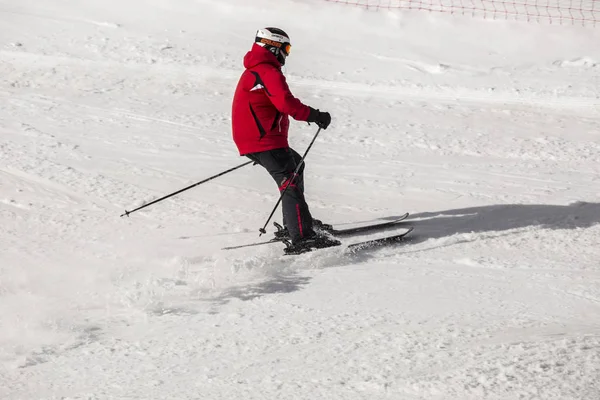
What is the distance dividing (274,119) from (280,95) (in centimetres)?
32

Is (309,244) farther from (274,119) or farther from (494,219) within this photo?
(494,219)

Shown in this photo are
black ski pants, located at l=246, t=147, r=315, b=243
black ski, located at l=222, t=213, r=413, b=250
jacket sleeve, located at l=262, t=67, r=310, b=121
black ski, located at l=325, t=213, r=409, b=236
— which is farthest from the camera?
black ski, located at l=325, t=213, r=409, b=236

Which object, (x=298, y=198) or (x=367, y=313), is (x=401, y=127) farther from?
(x=367, y=313)

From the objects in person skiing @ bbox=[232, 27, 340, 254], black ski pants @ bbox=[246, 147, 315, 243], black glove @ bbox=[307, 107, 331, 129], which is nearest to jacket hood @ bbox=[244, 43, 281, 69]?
person skiing @ bbox=[232, 27, 340, 254]

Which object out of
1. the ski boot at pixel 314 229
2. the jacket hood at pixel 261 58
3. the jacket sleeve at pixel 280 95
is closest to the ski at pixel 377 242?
the ski boot at pixel 314 229

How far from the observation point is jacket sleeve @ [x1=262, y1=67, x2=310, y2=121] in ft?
19.5

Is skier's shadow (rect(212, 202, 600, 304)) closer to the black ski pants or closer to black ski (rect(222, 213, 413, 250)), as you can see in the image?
black ski (rect(222, 213, 413, 250))

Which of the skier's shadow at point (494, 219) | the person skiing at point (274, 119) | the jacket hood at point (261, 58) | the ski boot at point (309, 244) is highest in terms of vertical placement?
the jacket hood at point (261, 58)

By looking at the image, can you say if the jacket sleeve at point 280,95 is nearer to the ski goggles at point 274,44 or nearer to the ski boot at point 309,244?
the ski goggles at point 274,44

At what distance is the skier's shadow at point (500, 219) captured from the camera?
7102mm

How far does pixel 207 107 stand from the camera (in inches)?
397

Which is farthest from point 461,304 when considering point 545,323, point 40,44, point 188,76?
point 40,44

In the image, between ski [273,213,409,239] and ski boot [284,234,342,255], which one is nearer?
ski boot [284,234,342,255]

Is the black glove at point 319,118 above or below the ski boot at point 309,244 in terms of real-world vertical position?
above
